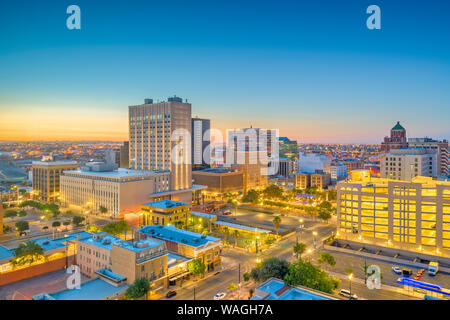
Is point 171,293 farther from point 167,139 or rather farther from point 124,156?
point 124,156

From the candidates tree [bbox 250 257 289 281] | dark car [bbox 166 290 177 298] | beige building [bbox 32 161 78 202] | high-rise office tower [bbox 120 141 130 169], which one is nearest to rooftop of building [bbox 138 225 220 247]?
dark car [bbox 166 290 177 298]

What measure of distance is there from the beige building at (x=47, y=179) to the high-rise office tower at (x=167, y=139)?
15439 mm

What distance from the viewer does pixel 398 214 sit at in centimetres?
3062

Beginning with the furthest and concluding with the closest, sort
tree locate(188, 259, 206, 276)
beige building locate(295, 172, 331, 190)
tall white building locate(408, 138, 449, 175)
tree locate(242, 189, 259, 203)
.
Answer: beige building locate(295, 172, 331, 190) → tall white building locate(408, 138, 449, 175) → tree locate(242, 189, 259, 203) → tree locate(188, 259, 206, 276)

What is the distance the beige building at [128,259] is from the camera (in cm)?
2019

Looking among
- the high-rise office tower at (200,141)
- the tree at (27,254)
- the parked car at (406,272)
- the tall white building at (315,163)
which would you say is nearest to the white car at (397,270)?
the parked car at (406,272)

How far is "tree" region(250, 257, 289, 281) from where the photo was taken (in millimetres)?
20656

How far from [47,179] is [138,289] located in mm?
48305

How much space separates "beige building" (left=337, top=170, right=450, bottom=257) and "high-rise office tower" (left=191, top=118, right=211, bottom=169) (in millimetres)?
68943

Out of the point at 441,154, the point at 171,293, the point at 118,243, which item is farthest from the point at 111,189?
the point at 441,154

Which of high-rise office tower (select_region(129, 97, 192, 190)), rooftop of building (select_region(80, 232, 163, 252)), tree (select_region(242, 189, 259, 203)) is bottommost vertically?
tree (select_region(242, 189, 259, 203))

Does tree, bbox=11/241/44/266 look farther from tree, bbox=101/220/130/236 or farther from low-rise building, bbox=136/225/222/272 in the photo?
low-rise building, bbox=136/225/222/272

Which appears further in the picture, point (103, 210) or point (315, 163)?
point (315, 163)
